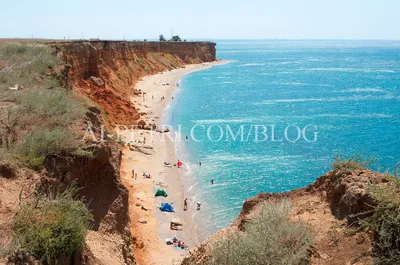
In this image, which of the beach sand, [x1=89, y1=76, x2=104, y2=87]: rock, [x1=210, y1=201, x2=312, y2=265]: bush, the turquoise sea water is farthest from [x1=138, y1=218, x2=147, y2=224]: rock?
[x1=89, y1=76, x2=104, y2=87]: rock

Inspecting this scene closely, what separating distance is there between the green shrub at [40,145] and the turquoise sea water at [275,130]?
10781 mm

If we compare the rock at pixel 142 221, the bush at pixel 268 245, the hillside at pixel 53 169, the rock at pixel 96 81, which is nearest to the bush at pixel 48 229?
the hillside at pixel 53 169

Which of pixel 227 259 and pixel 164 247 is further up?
pixel 227 259

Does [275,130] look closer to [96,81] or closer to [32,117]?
[96,81]

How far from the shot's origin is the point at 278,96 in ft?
229

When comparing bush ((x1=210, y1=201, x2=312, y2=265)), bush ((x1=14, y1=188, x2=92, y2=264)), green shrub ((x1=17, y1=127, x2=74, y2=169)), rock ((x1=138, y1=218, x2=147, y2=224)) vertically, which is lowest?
rock ((x1=138, y1=218, x2=147, y2=224))

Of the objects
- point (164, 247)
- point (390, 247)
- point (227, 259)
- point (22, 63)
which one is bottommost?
point (164, 247)

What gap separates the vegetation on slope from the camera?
12562mm

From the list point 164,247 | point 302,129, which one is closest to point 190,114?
point 302,129

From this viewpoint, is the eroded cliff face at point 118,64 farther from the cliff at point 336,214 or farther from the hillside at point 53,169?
the cliff at point 336,214

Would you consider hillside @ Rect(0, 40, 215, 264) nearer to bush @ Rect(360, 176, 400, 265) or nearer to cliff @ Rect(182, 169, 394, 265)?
cliff @ Rect(182, 169, 394, 265)

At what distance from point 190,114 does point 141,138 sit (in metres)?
16.2

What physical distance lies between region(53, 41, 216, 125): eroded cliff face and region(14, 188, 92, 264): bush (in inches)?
944

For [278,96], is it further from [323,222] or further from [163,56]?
[323,222]
